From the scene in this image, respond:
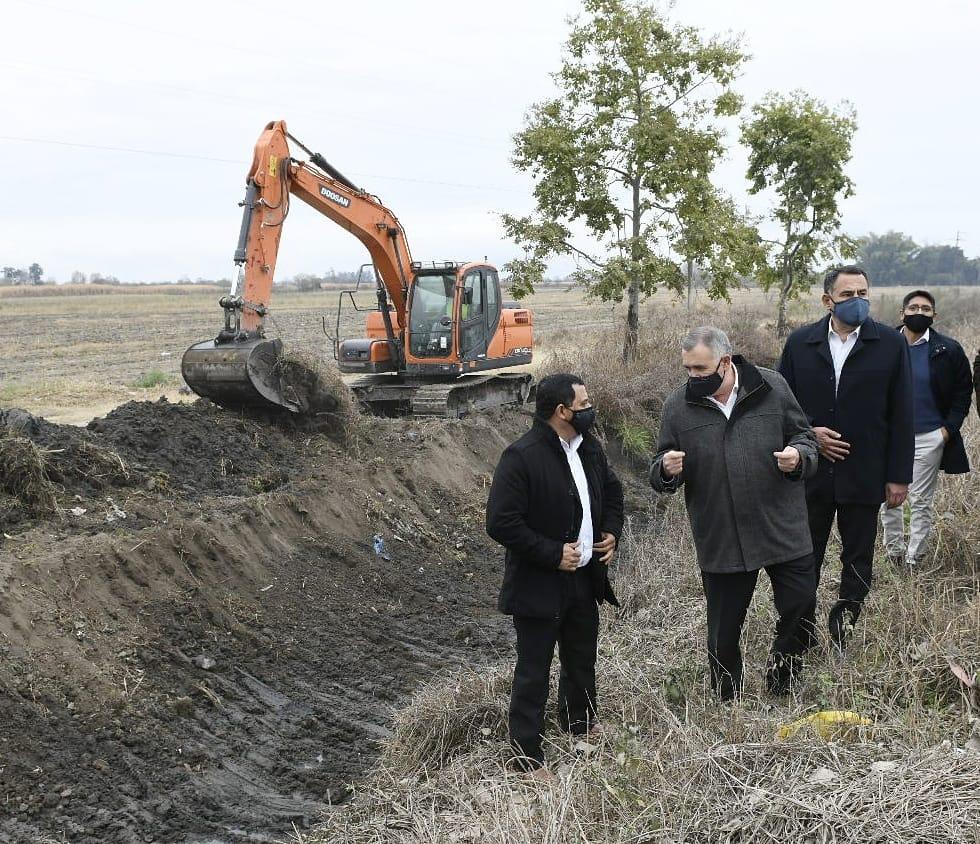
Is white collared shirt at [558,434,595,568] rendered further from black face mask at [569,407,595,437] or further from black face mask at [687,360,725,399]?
black face mask at [687,360,725,399]

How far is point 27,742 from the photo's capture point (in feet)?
19.9

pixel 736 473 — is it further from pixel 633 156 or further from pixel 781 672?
pixel 633 156

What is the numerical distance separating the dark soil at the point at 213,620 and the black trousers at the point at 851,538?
9.78 ft

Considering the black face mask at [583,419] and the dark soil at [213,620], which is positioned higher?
the black face mask at [583,419]

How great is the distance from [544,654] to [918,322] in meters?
3.71

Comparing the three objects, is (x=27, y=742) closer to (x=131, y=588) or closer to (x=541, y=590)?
(x=131, y=588)

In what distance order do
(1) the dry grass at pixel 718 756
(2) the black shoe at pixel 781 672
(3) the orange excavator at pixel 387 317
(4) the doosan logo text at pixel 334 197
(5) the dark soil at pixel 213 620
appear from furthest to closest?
(4) the doosan logo text at pixel 334 197
(3) the orange excavator at pixel 387 317
(5) the dark soil at pixel 213 620
(2) the black shoe at pixel 781 672
(1) the dry grass at pixel 718 756

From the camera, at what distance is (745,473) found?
5.18m

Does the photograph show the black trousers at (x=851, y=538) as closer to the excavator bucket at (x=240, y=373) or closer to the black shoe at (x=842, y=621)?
the black shoe at (x=842, y=621)

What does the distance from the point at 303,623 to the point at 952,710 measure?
17.1 feet

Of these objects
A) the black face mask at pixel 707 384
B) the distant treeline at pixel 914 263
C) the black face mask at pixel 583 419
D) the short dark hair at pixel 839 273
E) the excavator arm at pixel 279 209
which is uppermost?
the distant treeline at pixel 914 263

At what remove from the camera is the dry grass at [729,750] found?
3.94 metres

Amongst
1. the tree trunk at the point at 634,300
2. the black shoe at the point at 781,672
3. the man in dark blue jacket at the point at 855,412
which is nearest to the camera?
the black shoe at the point at 781,672

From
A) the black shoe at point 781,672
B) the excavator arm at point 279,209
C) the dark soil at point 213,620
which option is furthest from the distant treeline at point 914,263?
the black shoe at point 781,672
